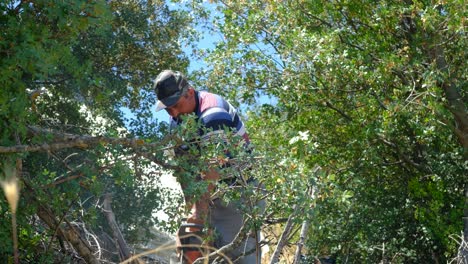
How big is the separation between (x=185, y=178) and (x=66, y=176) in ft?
2.53

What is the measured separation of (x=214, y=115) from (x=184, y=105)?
0.37 m

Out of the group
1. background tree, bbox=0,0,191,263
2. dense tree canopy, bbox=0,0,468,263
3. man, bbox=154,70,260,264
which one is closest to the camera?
background tree, bbox=0,0,191,263

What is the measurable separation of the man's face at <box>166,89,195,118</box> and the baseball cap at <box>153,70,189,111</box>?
4cm

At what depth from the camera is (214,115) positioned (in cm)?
555

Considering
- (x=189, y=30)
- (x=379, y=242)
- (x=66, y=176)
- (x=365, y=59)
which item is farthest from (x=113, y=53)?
(x=66, y=176)

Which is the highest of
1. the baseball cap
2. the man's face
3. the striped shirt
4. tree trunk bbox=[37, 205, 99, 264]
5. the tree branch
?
the baseball cap

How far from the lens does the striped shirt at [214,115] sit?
547 cm

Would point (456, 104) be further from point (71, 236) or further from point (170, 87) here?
point (71, 236)

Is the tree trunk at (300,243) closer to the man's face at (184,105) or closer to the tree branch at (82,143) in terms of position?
the tree branch at (82,143)

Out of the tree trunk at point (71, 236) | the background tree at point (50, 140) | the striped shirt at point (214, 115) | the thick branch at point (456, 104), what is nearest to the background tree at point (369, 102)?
the thick branch at point (456, 104)

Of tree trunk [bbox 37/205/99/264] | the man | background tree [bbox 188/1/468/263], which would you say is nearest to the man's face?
the man

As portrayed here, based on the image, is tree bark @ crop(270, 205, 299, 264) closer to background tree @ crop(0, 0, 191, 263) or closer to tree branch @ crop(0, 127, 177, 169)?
tree branch @ crop(0, 127, 177, 169)

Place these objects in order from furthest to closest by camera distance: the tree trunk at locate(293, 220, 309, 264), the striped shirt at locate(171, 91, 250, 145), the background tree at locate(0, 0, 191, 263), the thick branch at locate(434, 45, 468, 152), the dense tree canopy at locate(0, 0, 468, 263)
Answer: the thick branch at locate(434, 45, 468, 152)
the dense tree canopy at locate(0, 0, 468, 263)
the striped shirt at locate(171, 91, 250, 145)
the tree trunk at locate(293, 220, 309, 264)
the background tree at locate(0, 0, 191, 263)

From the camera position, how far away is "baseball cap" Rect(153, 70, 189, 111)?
5.81 m
